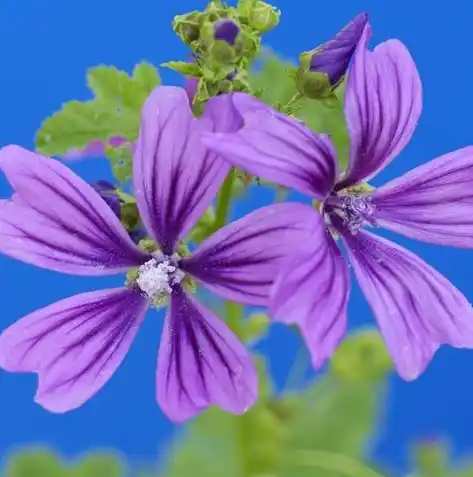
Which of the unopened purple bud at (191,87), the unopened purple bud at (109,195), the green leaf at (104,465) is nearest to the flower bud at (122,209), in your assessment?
the unopened purple bud at (109,195)

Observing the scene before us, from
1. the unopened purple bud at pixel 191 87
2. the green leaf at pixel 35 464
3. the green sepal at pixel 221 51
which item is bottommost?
the green sepal at pixel 221 51

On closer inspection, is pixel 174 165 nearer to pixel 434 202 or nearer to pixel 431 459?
pixel 434 202

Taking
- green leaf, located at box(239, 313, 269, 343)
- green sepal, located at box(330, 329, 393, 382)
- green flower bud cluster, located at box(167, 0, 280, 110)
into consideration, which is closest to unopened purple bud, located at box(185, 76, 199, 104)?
green flower bud cluster, located at box(167, 0, 280, 110)

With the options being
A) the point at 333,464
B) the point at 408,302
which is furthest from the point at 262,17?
the point at 333,464

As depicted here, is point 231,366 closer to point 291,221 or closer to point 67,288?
point 291,221

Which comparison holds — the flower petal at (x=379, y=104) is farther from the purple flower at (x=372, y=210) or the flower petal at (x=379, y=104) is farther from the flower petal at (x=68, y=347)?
the flower petal at (x=68, y=347)

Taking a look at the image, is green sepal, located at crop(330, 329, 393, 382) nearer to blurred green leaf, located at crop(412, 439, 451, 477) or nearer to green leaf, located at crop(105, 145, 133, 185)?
blurred green leaf, located at crop(412, 439, 451, 477)

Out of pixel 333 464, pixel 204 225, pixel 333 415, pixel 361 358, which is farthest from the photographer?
pixel 333 415
